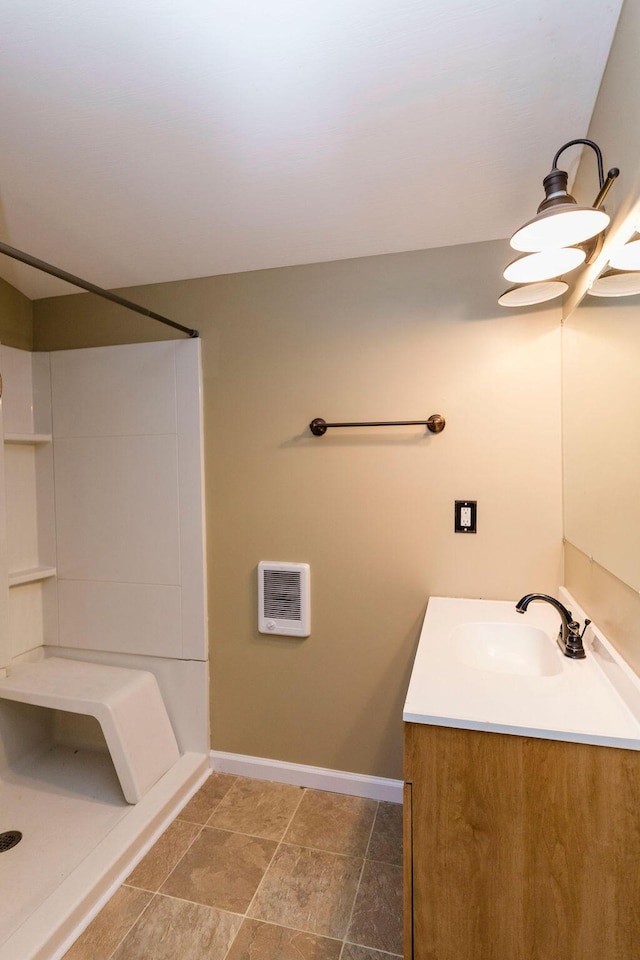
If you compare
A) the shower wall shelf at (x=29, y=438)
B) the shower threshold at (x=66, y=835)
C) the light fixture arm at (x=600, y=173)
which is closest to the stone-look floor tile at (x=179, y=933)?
the shower threshold at (x=66, y=835)

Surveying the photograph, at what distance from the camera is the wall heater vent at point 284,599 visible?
2018 millimetres

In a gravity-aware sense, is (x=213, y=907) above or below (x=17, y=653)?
below

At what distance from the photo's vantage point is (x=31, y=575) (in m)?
2.26

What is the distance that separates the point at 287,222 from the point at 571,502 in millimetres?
1409

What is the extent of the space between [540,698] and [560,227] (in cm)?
106

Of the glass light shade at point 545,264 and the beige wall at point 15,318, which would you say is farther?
the beige wall at point 15,318

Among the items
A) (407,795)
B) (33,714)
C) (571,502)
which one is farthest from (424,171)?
(33,714)

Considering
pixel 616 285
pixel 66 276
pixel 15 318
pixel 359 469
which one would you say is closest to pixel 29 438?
pixel 15 318

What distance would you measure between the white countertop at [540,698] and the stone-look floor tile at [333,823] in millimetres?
928

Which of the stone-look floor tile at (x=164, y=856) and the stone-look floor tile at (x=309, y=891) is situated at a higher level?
the stone-look floor tile at (x=164, y=856)

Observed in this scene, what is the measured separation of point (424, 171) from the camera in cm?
154

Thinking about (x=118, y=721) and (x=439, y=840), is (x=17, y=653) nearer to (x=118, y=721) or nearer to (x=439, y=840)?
(x=118, y=721)

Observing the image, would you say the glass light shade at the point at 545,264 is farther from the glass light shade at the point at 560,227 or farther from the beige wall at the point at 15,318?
the beige wall at the point at 15,318

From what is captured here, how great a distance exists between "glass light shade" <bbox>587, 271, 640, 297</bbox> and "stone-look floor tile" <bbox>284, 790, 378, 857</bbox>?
1898 millimetres
